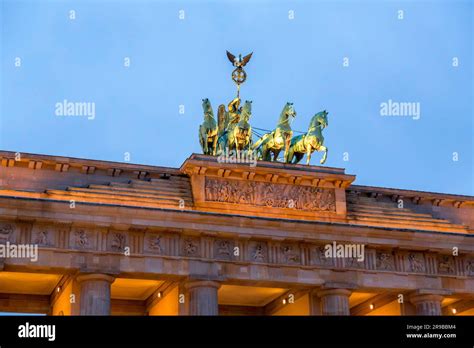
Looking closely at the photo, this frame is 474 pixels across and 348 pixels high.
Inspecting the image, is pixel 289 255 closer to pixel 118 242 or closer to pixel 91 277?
pixel 118 242

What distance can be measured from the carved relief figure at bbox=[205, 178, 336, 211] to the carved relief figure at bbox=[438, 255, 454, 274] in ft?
14.6

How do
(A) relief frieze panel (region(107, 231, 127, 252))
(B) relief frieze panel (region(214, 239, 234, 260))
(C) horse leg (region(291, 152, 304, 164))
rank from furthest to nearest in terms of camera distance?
(C) horse leg (region(291, 152, 304, 164))
(B) relief frieze panel (region(214, 239, 234, 260))
(A) relief frieze panel (region(107, 231, 127, 252))

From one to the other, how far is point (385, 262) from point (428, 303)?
2.11m

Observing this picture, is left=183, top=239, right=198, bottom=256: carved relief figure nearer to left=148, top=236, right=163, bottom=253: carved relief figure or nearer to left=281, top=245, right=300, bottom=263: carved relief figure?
left=148, top=236, right=163, bottom=253: carved relief figure

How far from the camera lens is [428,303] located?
34.1 metres

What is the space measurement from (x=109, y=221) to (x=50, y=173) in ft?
9.84

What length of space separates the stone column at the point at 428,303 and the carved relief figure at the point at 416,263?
994 mm

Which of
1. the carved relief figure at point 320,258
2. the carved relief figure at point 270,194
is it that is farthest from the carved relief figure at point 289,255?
the carved relief figure at point 270,194

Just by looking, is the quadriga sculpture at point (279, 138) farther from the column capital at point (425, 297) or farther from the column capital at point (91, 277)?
the column capital at point (91, 277)

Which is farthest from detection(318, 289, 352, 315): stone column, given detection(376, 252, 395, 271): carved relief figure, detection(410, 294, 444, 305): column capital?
detection(410, 294, 444, 305): column capital

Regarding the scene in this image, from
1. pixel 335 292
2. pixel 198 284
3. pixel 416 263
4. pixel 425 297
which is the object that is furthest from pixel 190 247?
pixel 425 297

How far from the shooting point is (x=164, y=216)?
31.5 m

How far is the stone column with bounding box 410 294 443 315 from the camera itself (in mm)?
34031

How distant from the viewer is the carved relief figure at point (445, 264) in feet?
115
